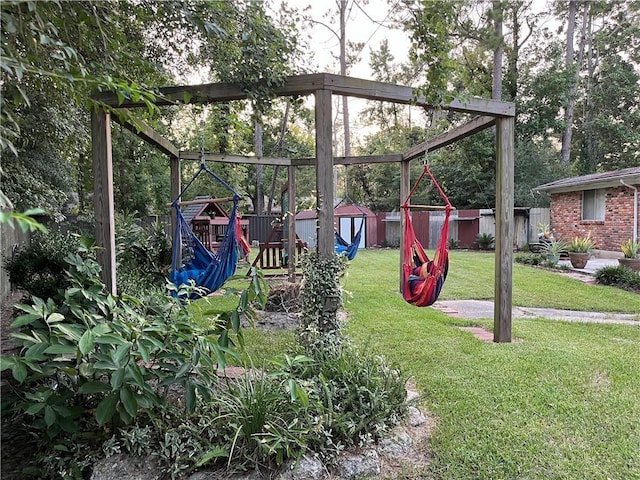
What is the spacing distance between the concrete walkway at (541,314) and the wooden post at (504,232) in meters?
1.07

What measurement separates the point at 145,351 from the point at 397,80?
16205mm

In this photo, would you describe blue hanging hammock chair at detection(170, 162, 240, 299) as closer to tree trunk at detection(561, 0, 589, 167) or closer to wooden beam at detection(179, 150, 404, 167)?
wooden beam at detection(179, 150, 404, 167)

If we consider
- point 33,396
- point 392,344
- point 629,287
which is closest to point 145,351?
point 33,396

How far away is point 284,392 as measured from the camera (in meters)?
1.79

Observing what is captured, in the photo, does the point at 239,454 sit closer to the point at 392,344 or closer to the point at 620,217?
the point at 392,344

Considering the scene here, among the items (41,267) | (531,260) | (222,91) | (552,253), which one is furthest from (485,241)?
(41,267)

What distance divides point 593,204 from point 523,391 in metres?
10.3

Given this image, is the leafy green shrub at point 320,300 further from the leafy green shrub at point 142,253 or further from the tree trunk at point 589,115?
the tree trunk at point 589,115

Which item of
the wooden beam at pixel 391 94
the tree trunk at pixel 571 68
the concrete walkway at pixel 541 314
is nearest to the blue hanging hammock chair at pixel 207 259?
the wooden beam at pixel 391 94

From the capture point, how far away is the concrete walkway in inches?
165

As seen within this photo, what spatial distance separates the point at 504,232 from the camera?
3.22 meters

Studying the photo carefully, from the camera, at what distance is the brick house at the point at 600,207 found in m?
9.19

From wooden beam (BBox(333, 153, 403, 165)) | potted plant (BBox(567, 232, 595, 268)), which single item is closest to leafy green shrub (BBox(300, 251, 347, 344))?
wooden beam (BBox(333, 153, 403, 165))

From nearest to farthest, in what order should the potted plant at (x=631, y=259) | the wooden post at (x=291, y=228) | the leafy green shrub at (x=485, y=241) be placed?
the wooden post at (x=291, y=228), the potted plant at (x=631, y=259), the leafy green shrub at (x=485, y=241)
